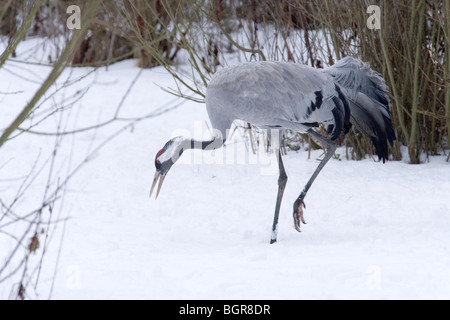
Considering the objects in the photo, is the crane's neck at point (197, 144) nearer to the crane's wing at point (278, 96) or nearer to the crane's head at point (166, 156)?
the crane's head at point (166, 156)

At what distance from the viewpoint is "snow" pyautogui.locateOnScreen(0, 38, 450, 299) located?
3785 millimetres

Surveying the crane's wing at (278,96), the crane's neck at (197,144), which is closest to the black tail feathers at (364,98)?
the crane's wing at (278,96)

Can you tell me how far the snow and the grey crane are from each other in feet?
1.76

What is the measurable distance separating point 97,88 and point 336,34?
15.4 feet

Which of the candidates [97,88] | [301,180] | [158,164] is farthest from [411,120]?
[97,88]

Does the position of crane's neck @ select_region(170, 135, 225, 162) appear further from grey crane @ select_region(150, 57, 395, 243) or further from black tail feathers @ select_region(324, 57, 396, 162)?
black tail feathers @ select_region(324, 57, 396, 162)

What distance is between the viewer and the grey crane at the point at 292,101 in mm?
4781

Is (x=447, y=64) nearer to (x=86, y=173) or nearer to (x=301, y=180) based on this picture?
(x=301, y=180)

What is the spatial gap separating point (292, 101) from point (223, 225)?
47.2 inches

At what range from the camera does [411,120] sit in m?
6.68

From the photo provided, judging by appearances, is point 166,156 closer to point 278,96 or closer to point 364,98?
point 278,96

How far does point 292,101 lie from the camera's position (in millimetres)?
4840

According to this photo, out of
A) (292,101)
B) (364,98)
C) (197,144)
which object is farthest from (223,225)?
(364,98)

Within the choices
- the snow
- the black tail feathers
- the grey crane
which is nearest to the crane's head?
the grey crane
